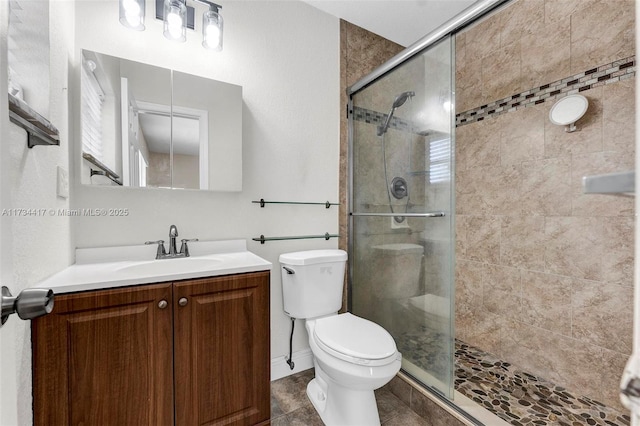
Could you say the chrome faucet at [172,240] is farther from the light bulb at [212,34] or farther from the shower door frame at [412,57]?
the shower door frame at [412,57]

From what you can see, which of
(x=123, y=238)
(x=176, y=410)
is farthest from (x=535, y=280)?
(x=123, y=238)

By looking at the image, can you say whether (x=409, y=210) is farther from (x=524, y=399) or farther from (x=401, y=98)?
(x=524, y=399)

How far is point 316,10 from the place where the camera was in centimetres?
202

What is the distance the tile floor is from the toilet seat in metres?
0.43

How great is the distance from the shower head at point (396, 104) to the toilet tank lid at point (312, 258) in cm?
85

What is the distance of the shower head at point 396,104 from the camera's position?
5.60 ft

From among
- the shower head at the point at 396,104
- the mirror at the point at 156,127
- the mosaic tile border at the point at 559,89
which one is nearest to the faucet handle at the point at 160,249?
the mirror at the point at 156,127

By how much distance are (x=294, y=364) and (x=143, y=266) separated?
1132mm

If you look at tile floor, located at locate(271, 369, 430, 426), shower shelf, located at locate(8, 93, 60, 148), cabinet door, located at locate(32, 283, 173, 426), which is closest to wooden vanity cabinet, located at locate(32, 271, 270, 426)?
cabinet door, located at locate(32, 283, 173, 426)

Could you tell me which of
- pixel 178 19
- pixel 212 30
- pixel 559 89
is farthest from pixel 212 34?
pixel 559 89

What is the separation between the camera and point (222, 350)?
1.21 m

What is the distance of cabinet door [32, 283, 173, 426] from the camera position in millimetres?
941

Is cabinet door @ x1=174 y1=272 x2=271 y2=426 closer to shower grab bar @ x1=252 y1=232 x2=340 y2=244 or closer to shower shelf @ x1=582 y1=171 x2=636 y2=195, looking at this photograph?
shower grab bar @ x1=252 y1=232 x2=340 y2=244

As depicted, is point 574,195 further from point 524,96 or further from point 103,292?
point 103,292
